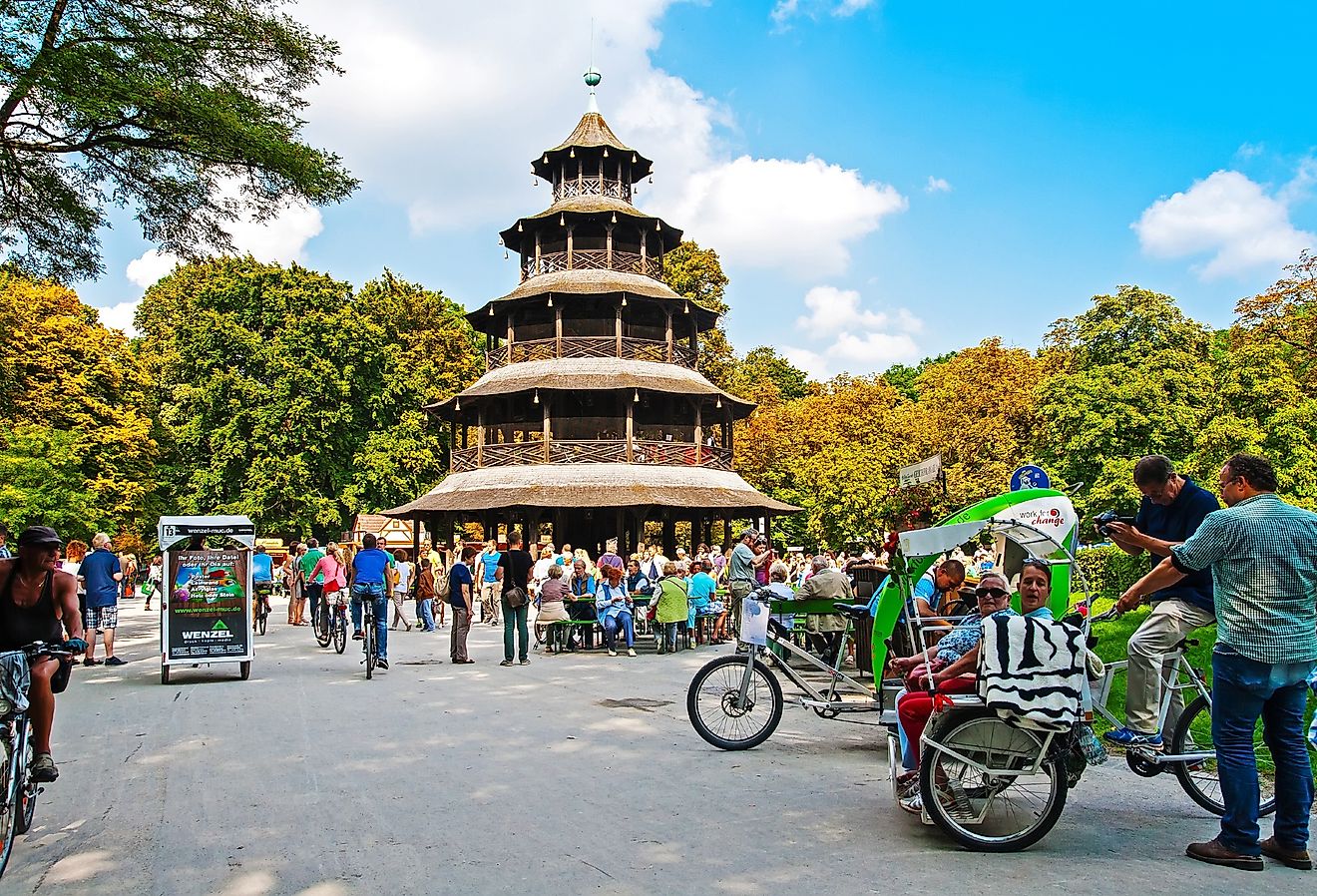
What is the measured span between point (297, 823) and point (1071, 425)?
38.5m

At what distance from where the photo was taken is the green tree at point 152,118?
13.4 metres

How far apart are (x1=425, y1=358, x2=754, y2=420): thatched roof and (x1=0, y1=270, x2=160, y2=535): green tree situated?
49.2 ft

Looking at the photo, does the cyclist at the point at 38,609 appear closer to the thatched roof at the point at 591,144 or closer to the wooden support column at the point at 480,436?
the wooden support column at the point at 480,436

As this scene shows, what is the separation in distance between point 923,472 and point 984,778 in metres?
4.60

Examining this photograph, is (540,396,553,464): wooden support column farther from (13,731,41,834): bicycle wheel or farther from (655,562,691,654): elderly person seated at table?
(13,731,41,834): bicycle wheel

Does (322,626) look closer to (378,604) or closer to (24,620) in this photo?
(378,604)

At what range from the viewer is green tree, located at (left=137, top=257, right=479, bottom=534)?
45.4 meters

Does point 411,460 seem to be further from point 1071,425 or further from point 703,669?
point 703,669

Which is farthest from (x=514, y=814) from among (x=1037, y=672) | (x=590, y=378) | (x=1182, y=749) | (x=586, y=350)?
(x=586, y=350)

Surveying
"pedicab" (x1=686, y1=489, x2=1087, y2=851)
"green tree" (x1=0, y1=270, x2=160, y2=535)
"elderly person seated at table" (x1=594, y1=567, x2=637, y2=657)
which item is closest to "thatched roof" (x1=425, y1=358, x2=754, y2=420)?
"green tree" (x1=0, y1=270, x2=160, y2=535)

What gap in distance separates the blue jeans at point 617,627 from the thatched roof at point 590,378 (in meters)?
19.3

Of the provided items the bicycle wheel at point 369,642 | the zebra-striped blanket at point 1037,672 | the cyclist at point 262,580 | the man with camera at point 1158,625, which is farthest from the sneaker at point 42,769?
the cyclist at point 262,580

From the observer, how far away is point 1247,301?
1608 inches

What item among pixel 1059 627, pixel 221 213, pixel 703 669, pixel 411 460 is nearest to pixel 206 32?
pixel 221 213
